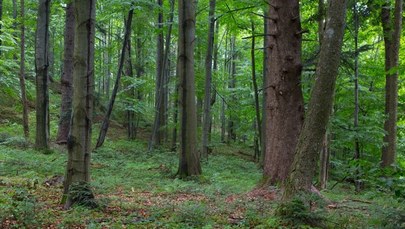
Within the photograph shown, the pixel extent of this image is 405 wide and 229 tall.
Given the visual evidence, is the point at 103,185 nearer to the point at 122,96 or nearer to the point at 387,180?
the point at 387,180

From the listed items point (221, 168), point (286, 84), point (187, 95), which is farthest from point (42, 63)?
point (286, 84)

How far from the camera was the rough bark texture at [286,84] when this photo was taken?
726 centimetres

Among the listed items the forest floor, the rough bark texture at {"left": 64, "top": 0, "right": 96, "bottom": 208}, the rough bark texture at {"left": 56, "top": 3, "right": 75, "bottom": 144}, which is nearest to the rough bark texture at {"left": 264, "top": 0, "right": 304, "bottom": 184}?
the forest floor

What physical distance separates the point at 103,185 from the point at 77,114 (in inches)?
127

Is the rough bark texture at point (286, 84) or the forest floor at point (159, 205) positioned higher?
the rough bark texture at point (286, 84)

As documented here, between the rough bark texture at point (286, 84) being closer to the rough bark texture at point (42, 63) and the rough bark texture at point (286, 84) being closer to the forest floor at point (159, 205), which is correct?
the forest floor at point (159, 205)

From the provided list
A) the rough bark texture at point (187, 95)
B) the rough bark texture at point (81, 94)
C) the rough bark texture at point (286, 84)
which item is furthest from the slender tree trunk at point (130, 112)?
the rough bark texture at point (81, 94)

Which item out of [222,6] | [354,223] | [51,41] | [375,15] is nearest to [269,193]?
[354,223]

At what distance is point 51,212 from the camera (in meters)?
4.98

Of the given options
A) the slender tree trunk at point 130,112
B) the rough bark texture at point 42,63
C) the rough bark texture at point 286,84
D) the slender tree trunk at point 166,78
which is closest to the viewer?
the rough bark texture at point 286,84

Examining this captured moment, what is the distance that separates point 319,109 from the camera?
16.3ft

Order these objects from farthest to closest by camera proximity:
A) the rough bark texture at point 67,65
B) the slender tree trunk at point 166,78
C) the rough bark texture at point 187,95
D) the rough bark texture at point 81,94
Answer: the slender tree trunk at point 166,78 < the rough bark texture at point 67,65 < the rough bark texture at point 187,95 < the rough bark texture at point 81,94

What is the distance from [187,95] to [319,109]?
5262 mm

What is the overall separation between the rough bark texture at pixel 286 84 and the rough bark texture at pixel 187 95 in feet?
9.83
